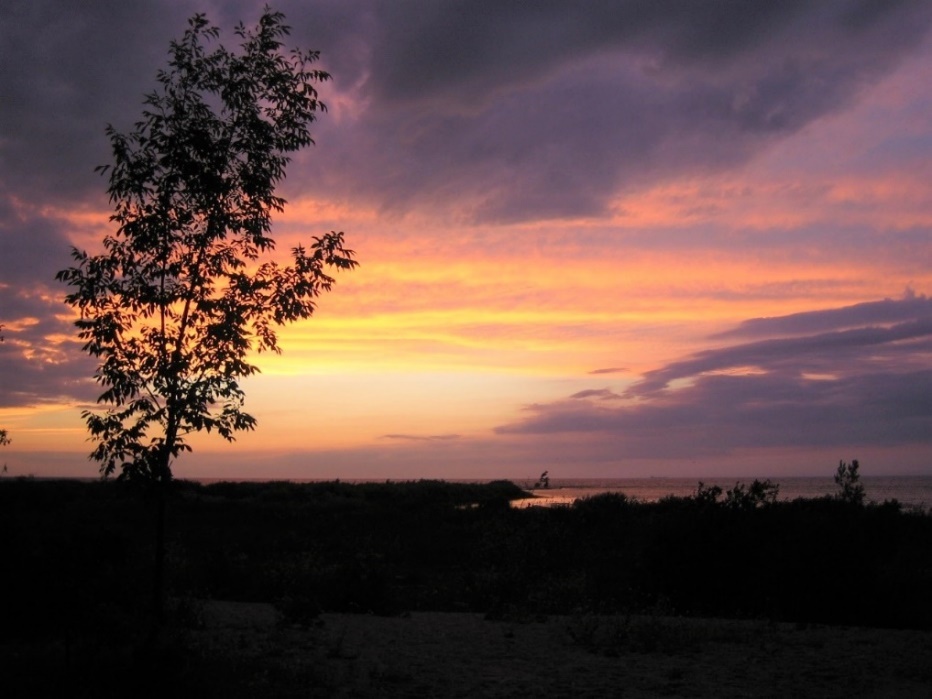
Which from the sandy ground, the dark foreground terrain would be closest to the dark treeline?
the dark foreground terrain

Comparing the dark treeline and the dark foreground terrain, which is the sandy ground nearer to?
the dark foreground terrain

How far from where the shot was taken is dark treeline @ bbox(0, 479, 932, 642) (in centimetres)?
988

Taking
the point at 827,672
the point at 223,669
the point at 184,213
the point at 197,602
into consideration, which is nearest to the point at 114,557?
the point at 223,669

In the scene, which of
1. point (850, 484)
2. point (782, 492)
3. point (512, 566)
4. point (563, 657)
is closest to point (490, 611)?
point (563, 657)

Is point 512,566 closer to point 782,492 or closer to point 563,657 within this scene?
point 563,657

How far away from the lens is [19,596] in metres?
10.9

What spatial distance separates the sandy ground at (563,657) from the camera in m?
9.38

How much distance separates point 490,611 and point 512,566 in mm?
7466

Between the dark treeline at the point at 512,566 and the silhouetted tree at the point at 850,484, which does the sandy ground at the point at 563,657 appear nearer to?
the dark treeline at the point at 512,566

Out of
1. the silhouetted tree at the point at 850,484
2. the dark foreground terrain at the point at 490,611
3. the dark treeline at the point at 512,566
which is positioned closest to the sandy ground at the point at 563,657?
the dark foreground terrain at the point at 490,611

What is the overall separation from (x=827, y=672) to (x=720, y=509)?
25.3 ft

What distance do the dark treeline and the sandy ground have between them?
104cm

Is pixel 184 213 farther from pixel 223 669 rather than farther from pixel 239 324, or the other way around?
pixel 223 669

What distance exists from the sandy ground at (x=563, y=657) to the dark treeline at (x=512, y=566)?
104 centimetres
